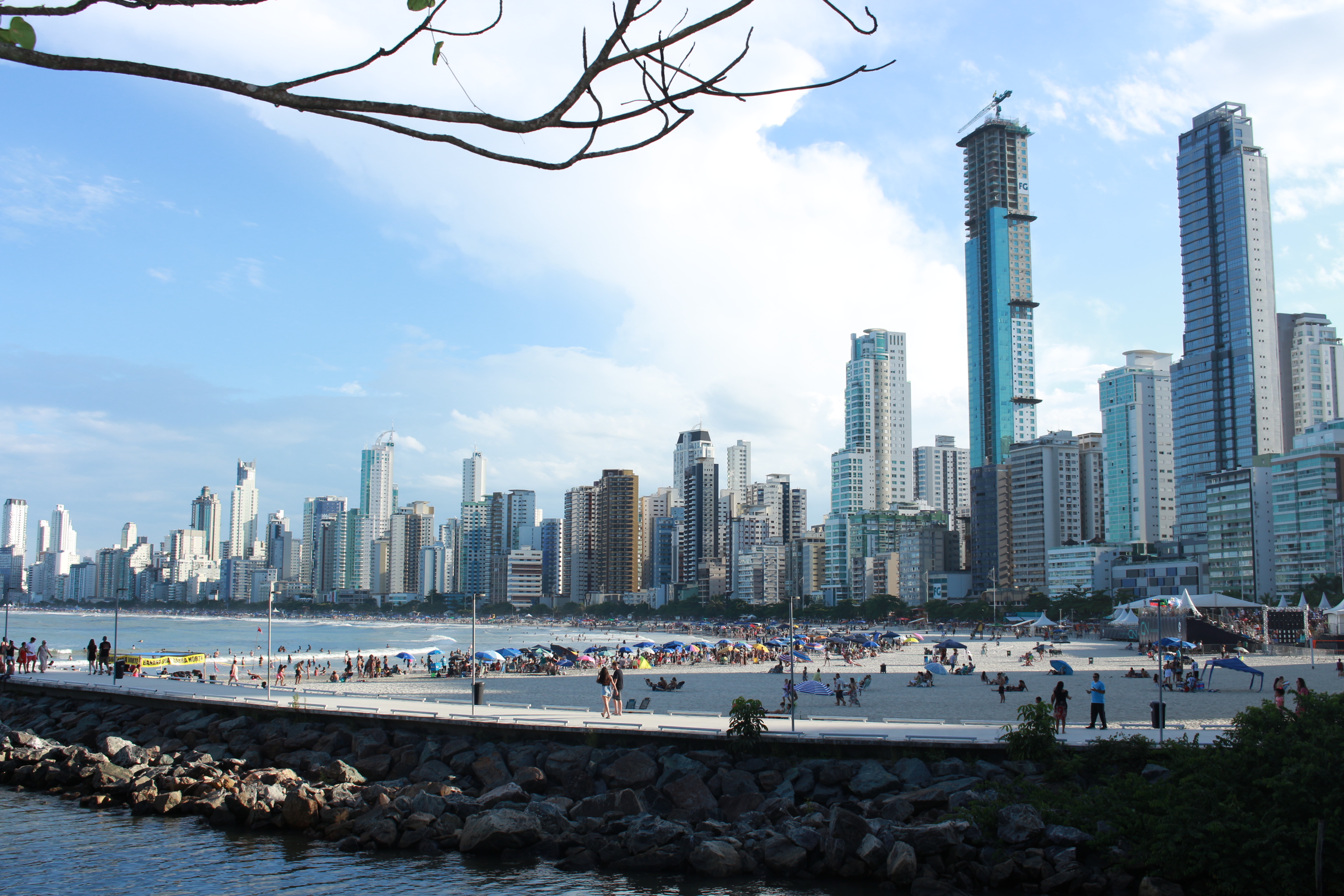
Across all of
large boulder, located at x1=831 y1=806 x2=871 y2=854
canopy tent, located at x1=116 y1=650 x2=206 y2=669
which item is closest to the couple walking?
large boulder, located at x1=831 y1=806 x2=871 y2=854

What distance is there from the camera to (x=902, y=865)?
46.6 feet

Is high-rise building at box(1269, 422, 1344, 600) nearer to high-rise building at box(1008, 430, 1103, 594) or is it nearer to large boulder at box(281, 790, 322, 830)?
high-rise building at box(1008, 430, 1103, 594)

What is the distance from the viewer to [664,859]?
15234mm

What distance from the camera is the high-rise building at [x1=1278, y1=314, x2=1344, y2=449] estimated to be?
150 meters

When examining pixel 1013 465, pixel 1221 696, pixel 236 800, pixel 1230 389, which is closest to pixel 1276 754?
pixel 236 800

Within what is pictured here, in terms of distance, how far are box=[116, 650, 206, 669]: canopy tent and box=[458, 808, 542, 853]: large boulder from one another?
89.7 ft

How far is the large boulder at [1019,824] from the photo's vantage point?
1457 centimetres

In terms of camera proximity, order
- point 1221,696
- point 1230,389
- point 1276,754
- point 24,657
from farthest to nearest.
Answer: point 1230,389
point 24,657
point 1221,696
point 1276,754

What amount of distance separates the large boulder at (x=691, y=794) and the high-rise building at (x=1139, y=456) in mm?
163392

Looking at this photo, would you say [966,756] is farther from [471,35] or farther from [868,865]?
[471,35]

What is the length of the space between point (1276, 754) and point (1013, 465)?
16443cm

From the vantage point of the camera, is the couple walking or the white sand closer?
the couple walking

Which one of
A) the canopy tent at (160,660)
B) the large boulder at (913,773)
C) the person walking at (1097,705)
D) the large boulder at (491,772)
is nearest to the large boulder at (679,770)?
the large boulder at (491,772)

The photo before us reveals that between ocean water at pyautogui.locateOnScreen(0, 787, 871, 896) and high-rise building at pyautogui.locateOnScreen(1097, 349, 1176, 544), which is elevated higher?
high-rise building at pyautogui.locateOnScreen(1097, 349, 1176, 544)
